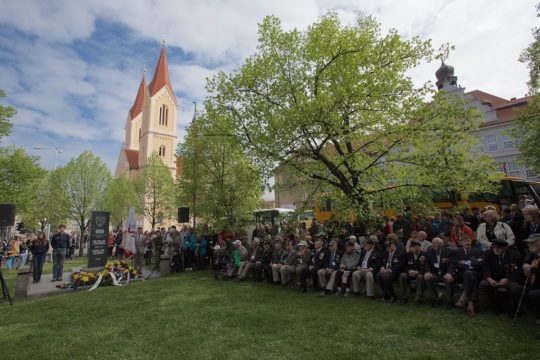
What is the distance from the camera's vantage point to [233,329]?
6.31m

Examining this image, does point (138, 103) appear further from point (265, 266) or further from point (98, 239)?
point (265, 266)

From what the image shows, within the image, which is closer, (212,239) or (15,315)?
(15,315)

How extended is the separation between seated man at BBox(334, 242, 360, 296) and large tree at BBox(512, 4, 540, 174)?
1732 centimetres

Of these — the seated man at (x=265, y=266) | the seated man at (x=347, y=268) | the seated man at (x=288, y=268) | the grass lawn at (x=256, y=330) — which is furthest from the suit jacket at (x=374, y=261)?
the seated man at (x=265, y=266)

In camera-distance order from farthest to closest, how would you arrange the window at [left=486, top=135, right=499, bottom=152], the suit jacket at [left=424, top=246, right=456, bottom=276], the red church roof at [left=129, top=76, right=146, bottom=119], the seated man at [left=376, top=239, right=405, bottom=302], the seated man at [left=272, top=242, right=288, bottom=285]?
the red church roof at [left=129, top=76, right=146, bottom=119], the window at [left=486, top=135, right=499, bottom=152], the seated man at [left=272, top=242, right=288, bottom=285], the seated man at [left=376, top=239, right=405, bottom=302], the suit jacket at [left=424, top=246, right=456, bottom=276]

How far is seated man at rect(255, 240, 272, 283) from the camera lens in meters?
11.1

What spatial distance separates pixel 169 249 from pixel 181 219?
2.12 m

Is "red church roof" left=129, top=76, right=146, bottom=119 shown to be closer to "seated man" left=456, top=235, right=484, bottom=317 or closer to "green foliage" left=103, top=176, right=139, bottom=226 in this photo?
"green foliage" left=103, top=176, right=139, bottom=226

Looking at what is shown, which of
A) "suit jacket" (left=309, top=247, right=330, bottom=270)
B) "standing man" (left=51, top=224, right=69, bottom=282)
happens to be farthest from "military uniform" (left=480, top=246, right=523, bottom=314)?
"standing man" (left=51, top=224, right=69, bottom=282)

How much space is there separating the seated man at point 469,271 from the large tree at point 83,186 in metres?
30.4

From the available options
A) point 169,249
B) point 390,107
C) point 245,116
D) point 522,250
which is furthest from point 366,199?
point 169,249

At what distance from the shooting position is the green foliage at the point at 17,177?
73.6 ft

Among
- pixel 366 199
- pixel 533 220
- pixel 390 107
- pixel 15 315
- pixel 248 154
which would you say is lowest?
pixel 15 315

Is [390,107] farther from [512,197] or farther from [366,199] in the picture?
A: [512,197]
